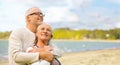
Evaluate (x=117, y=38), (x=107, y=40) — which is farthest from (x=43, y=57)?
(x=107, y=40)

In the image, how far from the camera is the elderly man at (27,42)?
349cm

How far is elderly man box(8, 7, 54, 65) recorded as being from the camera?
3.49m

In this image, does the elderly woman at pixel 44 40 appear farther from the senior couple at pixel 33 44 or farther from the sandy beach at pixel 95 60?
the sandy beach at pixel 95 60

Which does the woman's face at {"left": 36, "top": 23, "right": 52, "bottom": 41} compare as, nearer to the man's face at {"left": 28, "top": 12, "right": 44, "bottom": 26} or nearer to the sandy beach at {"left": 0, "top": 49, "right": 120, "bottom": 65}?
the man's face at {"left": 28, "top": 12, "right": 44, "bottom": 26}

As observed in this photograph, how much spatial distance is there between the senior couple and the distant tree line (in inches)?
5204

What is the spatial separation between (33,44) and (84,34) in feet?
507

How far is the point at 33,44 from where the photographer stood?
11.9 feet

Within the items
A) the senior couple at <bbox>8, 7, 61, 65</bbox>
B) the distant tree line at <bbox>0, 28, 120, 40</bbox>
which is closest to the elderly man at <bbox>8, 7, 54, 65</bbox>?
the senior couple at <bbox>8, 7, 61, 65</bbox>

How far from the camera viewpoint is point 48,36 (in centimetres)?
351

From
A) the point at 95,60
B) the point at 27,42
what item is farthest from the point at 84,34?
the point at 27,42

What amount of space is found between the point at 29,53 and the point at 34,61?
0.10 metres

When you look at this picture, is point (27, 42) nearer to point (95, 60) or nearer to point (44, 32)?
point (44, 32)

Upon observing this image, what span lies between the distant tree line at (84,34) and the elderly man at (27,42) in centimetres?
13217

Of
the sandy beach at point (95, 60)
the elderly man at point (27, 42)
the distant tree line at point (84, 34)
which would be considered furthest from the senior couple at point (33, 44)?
the distant tree line at point (84, 34)
